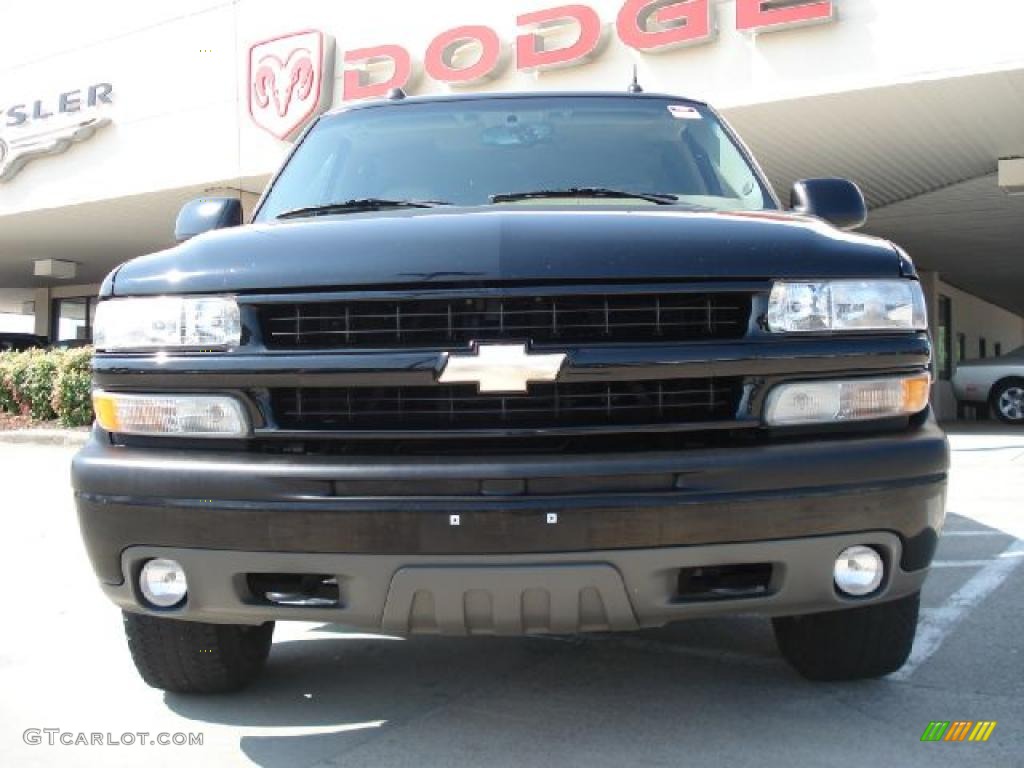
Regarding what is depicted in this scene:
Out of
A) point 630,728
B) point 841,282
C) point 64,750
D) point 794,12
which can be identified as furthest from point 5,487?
point 794,12

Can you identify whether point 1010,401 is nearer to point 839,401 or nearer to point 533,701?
point 533,701

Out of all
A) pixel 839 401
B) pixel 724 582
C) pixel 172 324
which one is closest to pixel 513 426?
pixel 724 582

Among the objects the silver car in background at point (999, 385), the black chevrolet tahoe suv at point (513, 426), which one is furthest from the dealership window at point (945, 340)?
the black chevrolet tahoe suv at point (513, 426)

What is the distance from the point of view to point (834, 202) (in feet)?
12.1

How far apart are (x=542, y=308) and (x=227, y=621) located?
1174mm

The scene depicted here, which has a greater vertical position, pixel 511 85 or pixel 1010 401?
pixel 511 85

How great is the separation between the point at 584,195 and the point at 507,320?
3.36ft

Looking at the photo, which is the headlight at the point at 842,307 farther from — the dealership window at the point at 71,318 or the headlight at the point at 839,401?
the dealership window at the point at 71,318

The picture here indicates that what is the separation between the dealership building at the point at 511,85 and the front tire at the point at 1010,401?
296cm

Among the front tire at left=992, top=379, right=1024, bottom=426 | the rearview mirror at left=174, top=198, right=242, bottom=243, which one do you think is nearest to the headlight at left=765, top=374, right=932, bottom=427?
the rearview mirror at left=174, top=198, right=242, bottom=243

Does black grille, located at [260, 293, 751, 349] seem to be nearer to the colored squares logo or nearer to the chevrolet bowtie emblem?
the chevrolet bowtie emblem

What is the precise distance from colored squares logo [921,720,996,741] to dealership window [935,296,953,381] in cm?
2268

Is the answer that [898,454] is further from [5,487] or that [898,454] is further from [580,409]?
[5,487]

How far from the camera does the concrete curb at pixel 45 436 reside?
13867 mm
